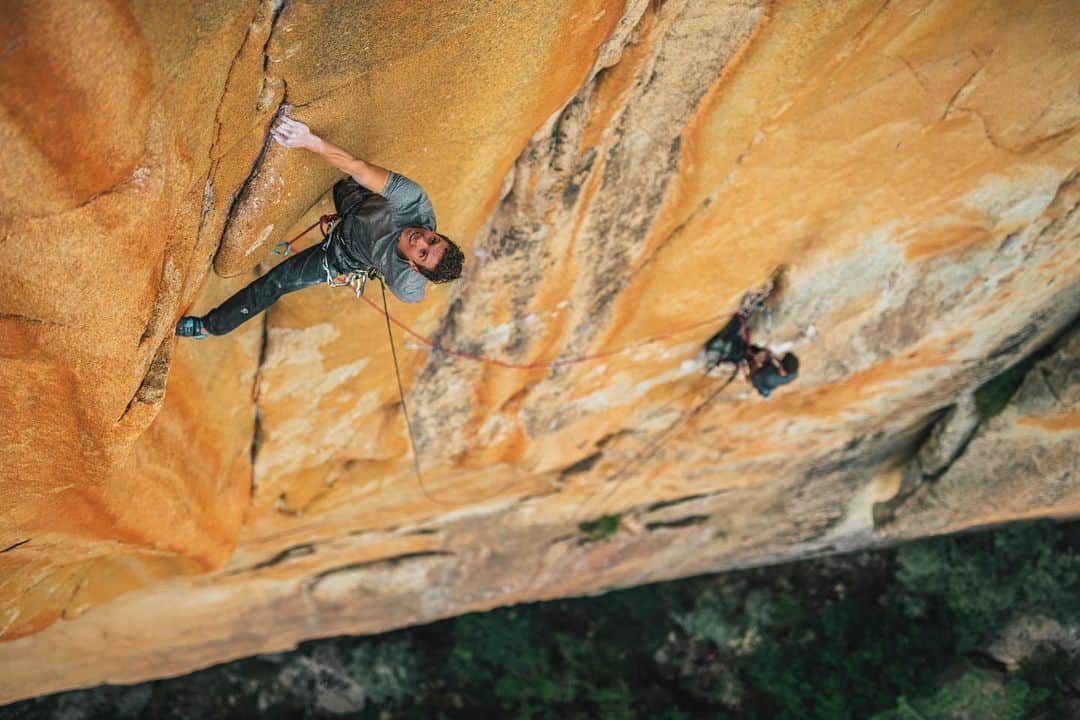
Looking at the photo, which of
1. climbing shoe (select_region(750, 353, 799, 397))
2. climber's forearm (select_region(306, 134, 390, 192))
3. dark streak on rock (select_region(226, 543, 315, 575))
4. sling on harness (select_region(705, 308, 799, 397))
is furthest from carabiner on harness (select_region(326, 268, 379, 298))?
dark streak on rock (select_region(226, 543, 315, 575))

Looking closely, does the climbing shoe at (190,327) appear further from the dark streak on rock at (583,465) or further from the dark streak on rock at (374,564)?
the dark streak on rock at (374,564)

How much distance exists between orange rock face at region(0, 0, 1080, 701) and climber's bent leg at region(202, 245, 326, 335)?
0.10m

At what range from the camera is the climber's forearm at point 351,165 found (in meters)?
2.77

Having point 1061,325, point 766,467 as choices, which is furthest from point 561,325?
point 1061,325

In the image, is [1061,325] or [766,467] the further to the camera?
[766,467]

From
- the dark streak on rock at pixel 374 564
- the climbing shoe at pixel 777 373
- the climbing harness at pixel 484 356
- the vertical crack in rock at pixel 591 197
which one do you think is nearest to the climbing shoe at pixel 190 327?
the climbing harness at pixel 484 356

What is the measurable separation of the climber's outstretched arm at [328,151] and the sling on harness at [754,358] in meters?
2.72

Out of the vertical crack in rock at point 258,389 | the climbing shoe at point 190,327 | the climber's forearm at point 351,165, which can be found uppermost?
the vertical crack in rock at point 258,389

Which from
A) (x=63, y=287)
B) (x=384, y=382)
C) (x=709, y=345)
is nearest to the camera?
(x=63, y=287)

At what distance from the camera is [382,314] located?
159 inches

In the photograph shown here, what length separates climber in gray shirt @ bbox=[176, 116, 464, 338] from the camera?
2.88 metres

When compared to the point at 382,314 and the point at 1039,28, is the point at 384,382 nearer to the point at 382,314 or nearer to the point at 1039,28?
the point at 382,314

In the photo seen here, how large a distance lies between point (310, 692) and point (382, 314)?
852 centimetres

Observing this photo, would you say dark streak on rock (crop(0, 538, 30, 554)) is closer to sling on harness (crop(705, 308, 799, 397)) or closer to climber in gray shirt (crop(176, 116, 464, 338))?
climber in gray shirt (crop(176, 116, 464, 338))
